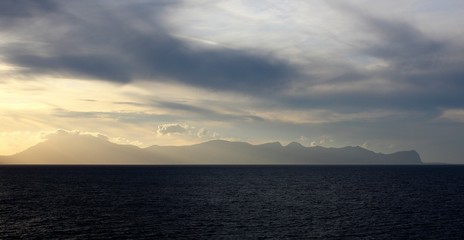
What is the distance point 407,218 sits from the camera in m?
89.9

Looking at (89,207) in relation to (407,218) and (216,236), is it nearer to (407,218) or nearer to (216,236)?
(216,236)

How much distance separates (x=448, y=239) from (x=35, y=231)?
65439 millimetres

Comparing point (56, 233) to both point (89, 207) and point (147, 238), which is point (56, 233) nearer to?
point (147, 238)

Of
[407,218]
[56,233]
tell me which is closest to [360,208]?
[407,218]

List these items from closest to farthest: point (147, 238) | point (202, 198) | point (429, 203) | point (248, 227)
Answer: point (147, 238) < point (248, 227) < point (429, 203) < point (202, 198)

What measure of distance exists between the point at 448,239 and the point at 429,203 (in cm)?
5049

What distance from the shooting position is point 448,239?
2729 inches

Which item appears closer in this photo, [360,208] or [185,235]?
[185,235]

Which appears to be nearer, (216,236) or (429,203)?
(216,236)

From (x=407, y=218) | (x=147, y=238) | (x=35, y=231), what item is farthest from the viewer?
(x=407, y=218)

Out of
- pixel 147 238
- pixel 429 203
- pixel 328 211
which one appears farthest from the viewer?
pixel 429 203

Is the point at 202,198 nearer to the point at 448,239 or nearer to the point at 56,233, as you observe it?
the point at 56,233

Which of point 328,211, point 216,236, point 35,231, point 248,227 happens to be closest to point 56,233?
point 35,231

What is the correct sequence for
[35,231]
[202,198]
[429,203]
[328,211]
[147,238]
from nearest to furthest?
[147,238] < [35,231] < [328,211] < [429,203] < [202,198]
